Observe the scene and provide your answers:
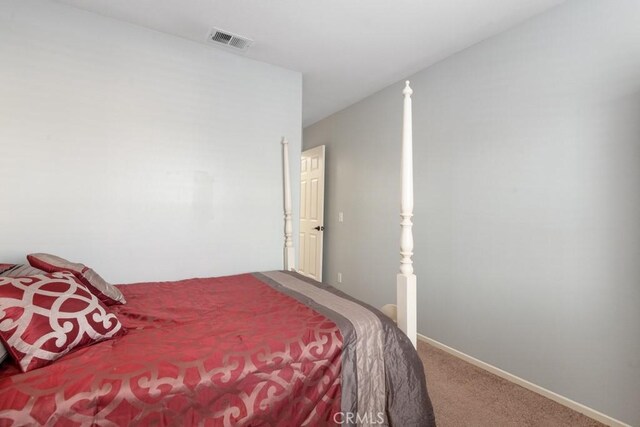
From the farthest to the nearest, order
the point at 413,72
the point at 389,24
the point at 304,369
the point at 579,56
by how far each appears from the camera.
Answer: the point at 413,72 → the point at 389,24 → the point at 579,56 → the point at 304,369

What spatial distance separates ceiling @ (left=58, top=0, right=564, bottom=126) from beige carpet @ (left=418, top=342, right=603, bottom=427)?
2561 millimetres

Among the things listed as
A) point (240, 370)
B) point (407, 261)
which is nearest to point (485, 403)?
point (407, 261)

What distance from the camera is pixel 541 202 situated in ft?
6.70

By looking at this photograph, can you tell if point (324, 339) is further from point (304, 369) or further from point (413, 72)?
point (413, 72)

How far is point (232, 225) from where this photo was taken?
2645 millimetres

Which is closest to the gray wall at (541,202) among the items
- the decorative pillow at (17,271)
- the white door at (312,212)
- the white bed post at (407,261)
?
the white bed post at (407,261)

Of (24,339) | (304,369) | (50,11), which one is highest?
(50,11)

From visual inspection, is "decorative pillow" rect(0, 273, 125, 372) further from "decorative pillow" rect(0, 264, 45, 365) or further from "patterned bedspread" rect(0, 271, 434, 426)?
"decorative pillow" rect(0, 264, 45, 365)

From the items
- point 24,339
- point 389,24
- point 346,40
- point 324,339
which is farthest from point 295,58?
point 24,339

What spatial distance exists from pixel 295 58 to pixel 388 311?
2284 millimetres

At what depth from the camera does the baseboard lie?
1732 millimetres

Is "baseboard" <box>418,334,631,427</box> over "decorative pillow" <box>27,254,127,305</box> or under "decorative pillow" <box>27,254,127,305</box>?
under

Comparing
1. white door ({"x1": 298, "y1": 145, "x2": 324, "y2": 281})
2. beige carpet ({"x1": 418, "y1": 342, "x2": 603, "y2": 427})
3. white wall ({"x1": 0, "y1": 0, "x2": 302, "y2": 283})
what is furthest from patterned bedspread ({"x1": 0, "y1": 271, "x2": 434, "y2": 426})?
white door ({"x1": 298, "y1": 145, "x2": 324, "y2": 281})

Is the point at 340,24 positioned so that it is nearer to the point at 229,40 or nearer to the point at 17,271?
the point at 229,40
